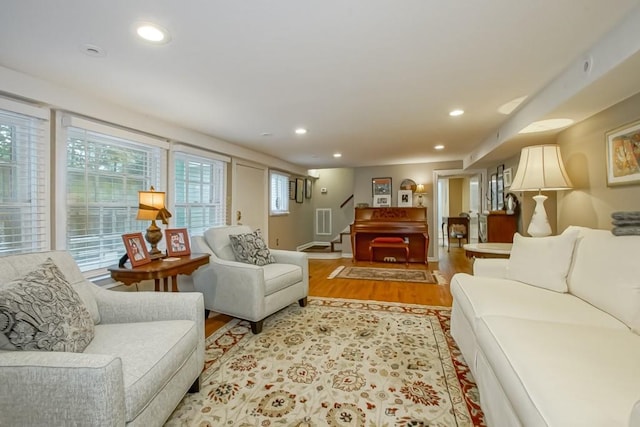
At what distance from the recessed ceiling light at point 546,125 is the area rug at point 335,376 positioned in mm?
1947

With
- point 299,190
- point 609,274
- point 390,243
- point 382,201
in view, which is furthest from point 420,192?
point 609,274

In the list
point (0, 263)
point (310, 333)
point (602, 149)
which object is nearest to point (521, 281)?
point (602, 149)

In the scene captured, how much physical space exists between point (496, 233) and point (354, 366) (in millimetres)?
3229

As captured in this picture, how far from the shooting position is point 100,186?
2746 millimetres

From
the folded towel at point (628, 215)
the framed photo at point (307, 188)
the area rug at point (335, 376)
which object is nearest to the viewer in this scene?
the area rug at point (335, 376)

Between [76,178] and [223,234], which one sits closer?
[76,178]

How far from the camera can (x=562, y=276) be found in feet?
6.25

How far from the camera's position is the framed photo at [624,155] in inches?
77.5

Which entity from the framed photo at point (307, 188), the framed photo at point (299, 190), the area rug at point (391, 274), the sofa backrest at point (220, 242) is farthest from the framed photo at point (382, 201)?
the sofa backrest at point (220, 242)

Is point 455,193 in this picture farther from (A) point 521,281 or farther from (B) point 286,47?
(B) point 286,47

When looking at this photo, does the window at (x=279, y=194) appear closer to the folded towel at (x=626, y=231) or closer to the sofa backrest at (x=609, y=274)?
the sofa backrest at (x=609, y=274)

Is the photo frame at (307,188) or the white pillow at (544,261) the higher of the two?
the photo frame at (307,188)

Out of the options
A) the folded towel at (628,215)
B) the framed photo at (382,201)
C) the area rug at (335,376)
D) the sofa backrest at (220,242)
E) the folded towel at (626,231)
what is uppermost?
the framed photo at (382,201)

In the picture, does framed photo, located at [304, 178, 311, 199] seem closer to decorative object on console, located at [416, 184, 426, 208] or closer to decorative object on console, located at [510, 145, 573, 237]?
decorative object on console, located at [416, 184, 426, 208]
